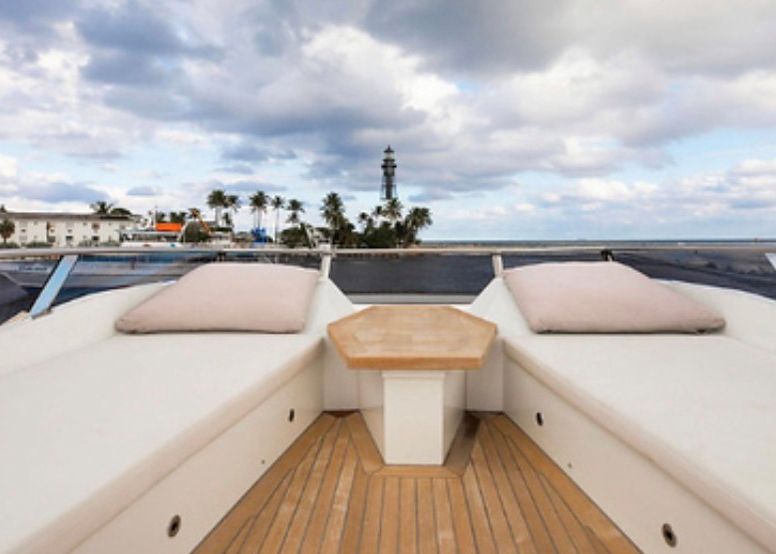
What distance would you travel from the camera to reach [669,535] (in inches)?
35.3

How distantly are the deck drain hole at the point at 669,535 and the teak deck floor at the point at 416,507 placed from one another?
115mm

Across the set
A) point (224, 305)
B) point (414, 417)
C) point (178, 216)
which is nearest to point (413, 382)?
point (414, 417)

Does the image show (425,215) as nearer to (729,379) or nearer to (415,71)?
(415,71)

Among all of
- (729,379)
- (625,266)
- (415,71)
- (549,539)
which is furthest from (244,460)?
(415,71)

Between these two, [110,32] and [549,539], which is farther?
[110,32]

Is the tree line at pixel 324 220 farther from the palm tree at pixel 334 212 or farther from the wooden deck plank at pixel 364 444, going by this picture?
the wooden deck plank at pixel 364 444

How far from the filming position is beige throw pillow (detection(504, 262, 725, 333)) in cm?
170

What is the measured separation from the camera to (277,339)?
1689mm

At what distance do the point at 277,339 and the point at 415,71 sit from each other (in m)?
5.87

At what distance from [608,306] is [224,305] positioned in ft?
5.48

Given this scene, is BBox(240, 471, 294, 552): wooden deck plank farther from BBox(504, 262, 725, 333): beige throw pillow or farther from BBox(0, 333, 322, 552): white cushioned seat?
BBox(504, 262, 725, 333): beige throw pillow

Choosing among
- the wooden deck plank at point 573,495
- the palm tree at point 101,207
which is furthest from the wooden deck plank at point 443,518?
the palm tree at point 101,207

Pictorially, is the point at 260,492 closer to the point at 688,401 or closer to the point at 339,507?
the point at 339,507

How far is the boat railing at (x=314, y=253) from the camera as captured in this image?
160cm
